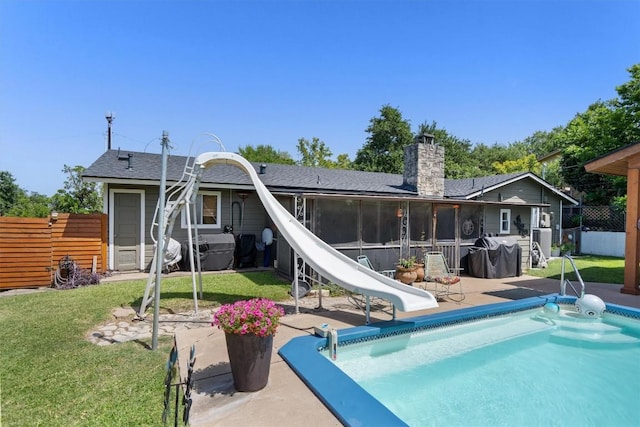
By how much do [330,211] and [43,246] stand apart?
24.0 feet

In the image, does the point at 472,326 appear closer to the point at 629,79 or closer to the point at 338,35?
the point at 338,35

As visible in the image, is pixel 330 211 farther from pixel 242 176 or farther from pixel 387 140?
pixel 387 140

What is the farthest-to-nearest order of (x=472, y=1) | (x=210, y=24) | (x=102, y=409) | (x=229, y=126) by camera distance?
1. (x=229, y=126)
2. (x=210, y=24)
3. (x=472, y=1)
4. (x=102, y=409)

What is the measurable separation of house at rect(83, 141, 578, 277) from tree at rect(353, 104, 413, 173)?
17.7 m

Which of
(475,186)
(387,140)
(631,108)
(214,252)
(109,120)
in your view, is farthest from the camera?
(387,140)

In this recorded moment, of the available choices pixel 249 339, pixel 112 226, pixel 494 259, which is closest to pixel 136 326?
pixel 249 339

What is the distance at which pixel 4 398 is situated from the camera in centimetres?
324

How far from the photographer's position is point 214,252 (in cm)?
1027

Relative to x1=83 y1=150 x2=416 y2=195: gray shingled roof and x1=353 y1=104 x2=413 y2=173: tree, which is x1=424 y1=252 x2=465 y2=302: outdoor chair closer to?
x1=83 y1=150 x2=416 y2=195: gray shingled roof

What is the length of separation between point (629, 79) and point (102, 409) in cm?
2837

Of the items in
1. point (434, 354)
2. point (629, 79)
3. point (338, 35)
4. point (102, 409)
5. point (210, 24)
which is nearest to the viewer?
point (102, 409)

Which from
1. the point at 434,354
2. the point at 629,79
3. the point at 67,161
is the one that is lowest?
the point at 434,354

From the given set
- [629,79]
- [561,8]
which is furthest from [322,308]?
[629,79]

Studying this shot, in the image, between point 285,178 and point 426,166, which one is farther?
point 426,166
